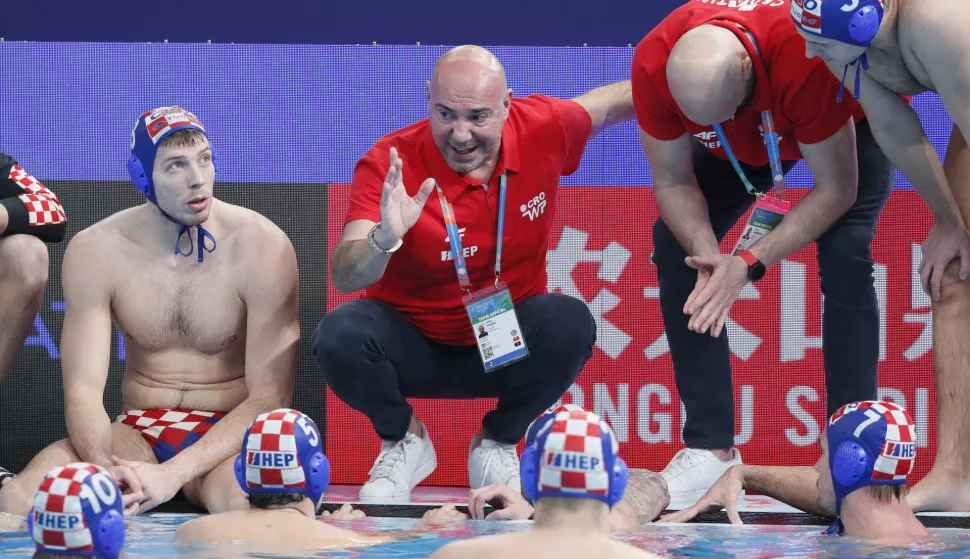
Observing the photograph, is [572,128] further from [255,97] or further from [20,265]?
[20,265]

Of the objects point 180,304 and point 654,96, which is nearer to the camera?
point 654,96

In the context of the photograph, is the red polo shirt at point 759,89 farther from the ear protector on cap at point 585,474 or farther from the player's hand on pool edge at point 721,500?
the ear protector on cap at point 585,474

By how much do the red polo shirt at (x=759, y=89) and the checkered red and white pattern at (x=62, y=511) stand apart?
7.17ft

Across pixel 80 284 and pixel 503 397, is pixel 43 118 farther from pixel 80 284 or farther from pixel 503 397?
pixel 503 397

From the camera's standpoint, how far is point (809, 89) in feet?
13.4

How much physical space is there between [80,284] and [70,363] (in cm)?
27

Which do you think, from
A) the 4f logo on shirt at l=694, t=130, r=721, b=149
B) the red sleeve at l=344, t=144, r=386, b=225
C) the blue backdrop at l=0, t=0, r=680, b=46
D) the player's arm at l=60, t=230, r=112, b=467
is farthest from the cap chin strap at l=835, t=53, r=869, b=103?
the player's arm at l=60, t=230, r=112, b=467

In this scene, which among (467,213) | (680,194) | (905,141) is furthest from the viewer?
(467,213)

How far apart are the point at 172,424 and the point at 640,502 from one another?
1.61 meters

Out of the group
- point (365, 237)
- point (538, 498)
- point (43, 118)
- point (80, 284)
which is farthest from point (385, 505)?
point (43, 118)

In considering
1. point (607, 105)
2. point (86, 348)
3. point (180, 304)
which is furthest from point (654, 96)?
point (86, 348)

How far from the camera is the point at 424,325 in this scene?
184 inches

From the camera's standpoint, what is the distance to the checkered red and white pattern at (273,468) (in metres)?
3.54

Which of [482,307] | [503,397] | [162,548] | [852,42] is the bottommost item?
[162,548]
